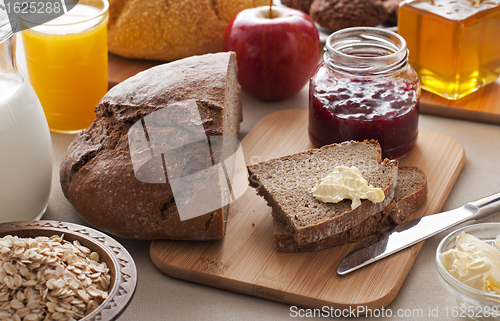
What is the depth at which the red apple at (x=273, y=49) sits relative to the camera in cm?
269

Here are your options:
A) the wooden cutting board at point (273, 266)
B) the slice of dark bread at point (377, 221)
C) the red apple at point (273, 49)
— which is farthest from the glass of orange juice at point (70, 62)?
the slice of dark bread at point (377, 221)

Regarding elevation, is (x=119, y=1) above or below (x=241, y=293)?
above

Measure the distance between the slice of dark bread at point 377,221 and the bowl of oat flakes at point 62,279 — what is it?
0.55 m

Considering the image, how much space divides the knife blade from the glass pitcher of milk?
1.10m

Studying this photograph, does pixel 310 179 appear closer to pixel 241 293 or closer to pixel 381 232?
pixel 381 232

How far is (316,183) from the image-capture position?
6.35ft

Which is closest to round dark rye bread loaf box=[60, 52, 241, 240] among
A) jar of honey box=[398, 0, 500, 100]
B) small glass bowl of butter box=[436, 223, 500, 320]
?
small glass bowl of butter box=[436, 223, 500, 320]

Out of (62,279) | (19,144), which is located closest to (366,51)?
(19,144)

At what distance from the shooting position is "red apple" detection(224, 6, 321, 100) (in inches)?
106

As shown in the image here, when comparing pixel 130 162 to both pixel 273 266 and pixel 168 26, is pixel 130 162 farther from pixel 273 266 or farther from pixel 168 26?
pixel 168 26

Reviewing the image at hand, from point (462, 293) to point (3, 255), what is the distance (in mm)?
1264

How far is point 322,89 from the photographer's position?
7.54 ft

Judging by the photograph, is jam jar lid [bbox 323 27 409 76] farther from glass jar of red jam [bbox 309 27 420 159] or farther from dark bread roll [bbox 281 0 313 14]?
dark bread roll [bbox 281 0 313 14]

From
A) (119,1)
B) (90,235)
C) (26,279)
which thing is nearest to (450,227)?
(90,235)
